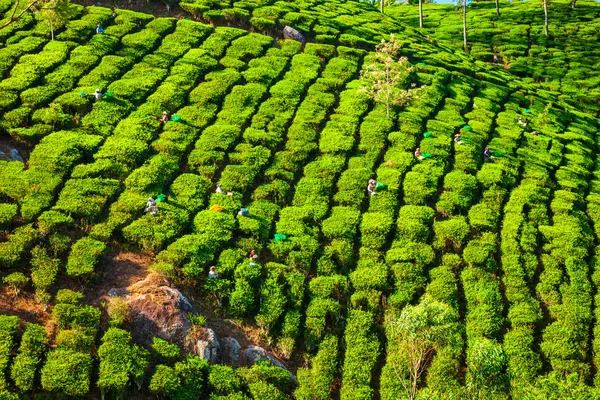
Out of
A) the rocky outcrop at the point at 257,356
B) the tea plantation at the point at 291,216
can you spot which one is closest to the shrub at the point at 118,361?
the tea plantation at the point at 291,216

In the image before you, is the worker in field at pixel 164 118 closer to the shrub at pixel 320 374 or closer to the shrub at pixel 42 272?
the shrub at pixel 42 272

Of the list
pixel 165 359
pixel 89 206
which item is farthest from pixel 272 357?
pixel 89 206

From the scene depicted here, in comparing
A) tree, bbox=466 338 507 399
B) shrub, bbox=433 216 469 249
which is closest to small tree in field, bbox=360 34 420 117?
shrub, bbox=433 216 469 249

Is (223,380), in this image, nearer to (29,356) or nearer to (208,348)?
(208,348)

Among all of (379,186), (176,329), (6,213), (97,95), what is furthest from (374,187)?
(6,213)

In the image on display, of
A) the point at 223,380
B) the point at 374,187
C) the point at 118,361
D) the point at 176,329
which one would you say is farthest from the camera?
the point at 374,187

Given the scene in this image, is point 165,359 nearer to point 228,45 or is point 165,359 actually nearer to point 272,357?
point 272,357
